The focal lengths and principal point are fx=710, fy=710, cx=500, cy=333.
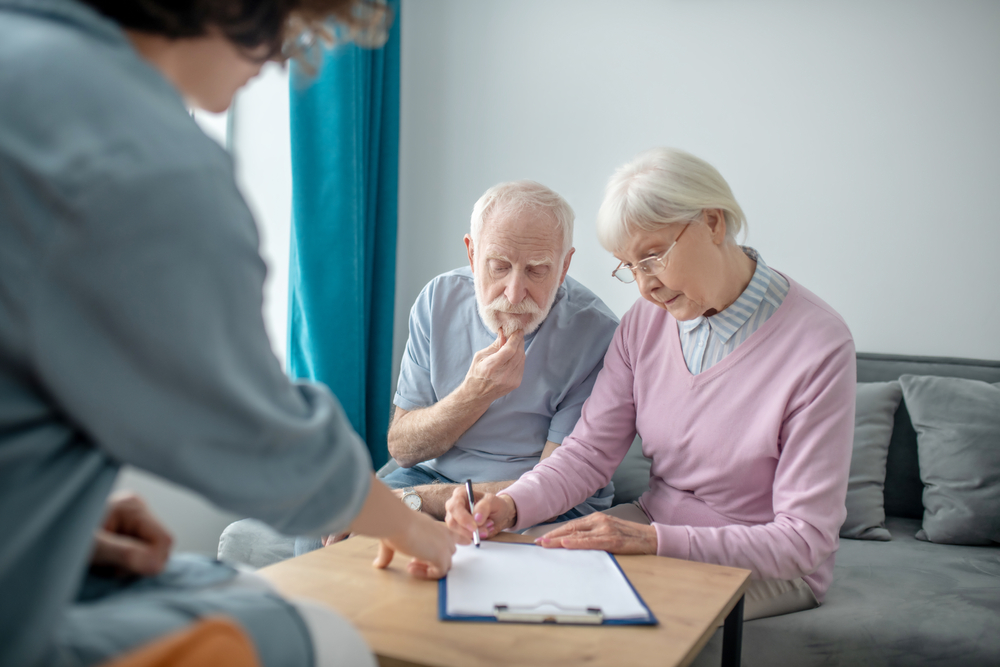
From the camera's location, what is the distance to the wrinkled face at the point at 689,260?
1.47m

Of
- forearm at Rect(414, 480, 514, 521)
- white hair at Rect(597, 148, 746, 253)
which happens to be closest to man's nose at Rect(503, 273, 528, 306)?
white hair at Rect(597, 148, 746, 253)

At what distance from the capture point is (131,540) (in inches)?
29.1

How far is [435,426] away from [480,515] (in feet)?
2.09

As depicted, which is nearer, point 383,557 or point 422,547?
point 422,547

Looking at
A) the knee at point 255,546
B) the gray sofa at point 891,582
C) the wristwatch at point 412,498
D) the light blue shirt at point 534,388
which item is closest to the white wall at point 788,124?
the gray sofa at point 891,582

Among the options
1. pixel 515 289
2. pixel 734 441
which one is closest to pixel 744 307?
pixel 734 441

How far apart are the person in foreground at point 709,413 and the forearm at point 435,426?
0.95 ft

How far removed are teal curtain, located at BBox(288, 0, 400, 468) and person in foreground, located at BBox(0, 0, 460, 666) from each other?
1.94 m

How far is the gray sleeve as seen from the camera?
473 millimetres

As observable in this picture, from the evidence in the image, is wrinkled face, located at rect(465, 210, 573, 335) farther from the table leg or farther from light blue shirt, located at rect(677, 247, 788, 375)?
the table leg

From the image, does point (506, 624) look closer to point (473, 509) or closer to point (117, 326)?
point (473, 509)

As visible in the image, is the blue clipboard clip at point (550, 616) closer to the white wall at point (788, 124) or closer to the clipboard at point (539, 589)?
the clipboard at point (539, 589)

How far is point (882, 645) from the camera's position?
1.39 meters

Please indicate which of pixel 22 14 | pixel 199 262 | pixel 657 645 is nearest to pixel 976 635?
pixel 657 645
